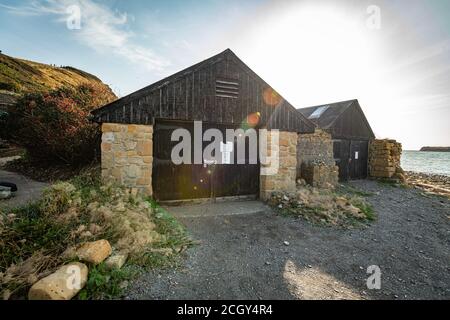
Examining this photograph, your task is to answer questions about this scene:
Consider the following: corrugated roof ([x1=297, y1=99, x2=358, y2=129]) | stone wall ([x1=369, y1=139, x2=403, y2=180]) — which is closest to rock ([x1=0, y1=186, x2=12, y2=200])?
corrugated roof ([x1=297, y1=99, x2=358, y2=129])

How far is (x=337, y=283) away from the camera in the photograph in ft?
11.0

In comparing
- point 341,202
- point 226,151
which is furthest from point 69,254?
point 341,202

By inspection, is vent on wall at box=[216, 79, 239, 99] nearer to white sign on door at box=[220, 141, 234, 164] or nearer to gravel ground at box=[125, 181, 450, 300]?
white sign on door at box=[220, 141, 234, 164]

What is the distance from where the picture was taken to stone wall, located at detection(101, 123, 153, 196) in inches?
223

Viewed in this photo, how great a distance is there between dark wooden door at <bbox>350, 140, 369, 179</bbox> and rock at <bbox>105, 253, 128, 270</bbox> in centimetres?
1475

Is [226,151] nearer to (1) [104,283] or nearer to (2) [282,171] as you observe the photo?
(2) [282,171]

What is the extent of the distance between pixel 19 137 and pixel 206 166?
814cm

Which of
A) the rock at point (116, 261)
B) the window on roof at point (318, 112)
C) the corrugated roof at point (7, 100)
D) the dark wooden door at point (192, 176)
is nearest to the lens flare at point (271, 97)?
the dark wooden door at point (192, 176)

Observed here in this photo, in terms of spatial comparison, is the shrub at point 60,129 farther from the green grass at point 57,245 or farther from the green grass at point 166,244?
the green grass at point 166,244

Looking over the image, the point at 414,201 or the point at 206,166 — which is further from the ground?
the point at 206,166

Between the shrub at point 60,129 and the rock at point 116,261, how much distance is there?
18.8ft

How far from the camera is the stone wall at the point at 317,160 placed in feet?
35.2
